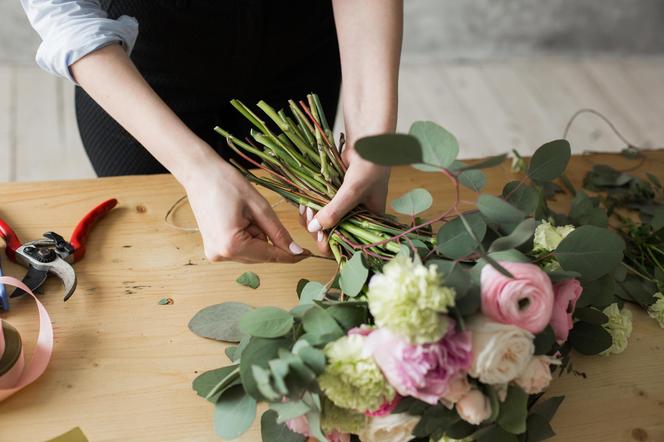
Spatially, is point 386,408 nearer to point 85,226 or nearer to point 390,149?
point 390,149

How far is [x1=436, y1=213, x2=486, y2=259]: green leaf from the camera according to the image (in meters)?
0.87

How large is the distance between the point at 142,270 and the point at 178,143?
0.19 meters

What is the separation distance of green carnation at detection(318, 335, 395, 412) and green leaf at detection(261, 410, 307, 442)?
109mm

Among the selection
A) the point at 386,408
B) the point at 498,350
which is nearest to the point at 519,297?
the point at 498,350

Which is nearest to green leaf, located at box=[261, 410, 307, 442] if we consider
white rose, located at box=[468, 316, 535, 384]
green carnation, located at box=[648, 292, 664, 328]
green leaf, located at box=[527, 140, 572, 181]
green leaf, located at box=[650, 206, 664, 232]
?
white rose, located at box=[468, 316, 535, 384]

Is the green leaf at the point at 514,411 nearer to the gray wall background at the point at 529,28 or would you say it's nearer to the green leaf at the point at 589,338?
the green leaf at the point at 589,338

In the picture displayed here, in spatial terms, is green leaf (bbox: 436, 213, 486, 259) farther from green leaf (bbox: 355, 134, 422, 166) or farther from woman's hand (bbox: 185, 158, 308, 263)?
woman's hand (bbox: 185, 158, 308, 263)

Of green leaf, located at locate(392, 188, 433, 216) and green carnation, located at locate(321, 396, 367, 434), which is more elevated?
green leaf, located at locate(392, 188, 433, 216)

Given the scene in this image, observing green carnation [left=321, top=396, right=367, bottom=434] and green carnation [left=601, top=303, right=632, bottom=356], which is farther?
green carnation [left=601, top=303, right=632, bottom=356]

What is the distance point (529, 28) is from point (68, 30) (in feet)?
7.56

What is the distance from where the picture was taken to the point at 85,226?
3.67 ft

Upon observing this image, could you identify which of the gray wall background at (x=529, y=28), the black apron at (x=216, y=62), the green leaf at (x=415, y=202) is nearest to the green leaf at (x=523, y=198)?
the green leaf at (x=415, y=202)

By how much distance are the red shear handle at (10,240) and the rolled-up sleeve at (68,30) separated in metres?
0.23

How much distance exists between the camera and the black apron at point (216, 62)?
4.27 ft
